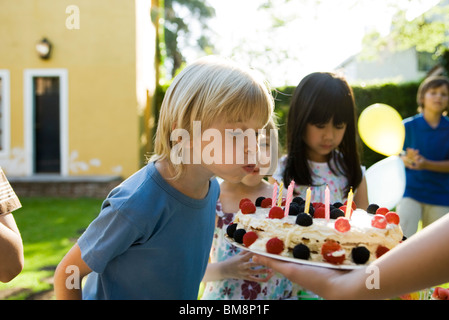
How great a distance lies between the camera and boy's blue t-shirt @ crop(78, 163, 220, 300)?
4.39ft

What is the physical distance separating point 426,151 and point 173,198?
367 cm

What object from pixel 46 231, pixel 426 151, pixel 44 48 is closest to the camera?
pixel 426 151

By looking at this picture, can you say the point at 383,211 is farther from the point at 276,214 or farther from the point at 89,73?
the point at 89,73

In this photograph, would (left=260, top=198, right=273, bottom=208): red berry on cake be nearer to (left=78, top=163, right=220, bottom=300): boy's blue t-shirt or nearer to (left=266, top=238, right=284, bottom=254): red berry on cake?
(left=78, top=163, right=220, bottom=300): boy's blue t-shirt

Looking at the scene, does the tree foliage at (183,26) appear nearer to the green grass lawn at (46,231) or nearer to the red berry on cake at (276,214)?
the green grass lawn at (46,231)

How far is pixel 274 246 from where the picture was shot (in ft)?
4.32

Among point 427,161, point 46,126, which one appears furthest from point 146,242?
point 46,126

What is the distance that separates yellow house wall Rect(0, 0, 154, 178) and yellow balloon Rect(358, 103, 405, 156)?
576 cm

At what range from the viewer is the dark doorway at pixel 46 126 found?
8.75 metres

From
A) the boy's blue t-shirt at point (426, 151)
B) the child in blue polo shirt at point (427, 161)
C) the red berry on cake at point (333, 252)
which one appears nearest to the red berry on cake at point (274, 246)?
the red berry on cake at point (333, 252)

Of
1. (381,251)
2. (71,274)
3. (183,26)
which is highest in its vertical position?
(183,26)

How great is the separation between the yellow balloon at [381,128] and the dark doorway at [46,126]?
7.27 meters

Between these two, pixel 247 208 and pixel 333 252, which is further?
pixel 247 208
